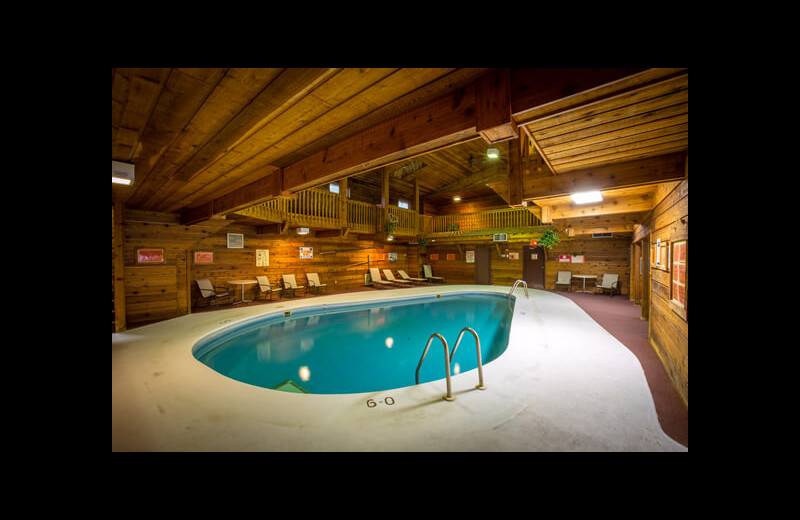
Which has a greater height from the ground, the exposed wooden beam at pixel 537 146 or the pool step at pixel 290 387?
the exposed wooden beam at pixel 537 146

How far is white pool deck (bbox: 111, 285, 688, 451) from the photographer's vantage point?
1.87m

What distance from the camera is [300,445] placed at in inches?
71.4

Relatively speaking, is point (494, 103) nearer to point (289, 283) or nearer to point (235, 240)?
point (235, 240)

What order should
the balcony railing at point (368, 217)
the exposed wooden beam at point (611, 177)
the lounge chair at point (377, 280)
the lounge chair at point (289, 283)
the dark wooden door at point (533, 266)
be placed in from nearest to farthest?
1. the exposed wooden beam at point (611, 177)
2. the balcony railing at point (368, 217)
3. the lounge chair at point (289, 283)
4. the lounge chair at point (377, 280)
5. the dark wooden door at point (533, 266)

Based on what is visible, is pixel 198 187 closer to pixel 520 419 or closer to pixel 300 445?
pixel 300 445

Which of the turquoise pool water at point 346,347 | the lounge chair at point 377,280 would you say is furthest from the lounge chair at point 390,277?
the turquoise pool water at point 346,347

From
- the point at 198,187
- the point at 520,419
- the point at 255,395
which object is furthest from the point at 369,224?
the point at 520,419

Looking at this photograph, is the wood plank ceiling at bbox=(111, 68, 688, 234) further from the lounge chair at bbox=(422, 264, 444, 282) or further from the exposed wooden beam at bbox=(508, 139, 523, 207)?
the lounge chair at bbox=(422, 264, 444, 282)

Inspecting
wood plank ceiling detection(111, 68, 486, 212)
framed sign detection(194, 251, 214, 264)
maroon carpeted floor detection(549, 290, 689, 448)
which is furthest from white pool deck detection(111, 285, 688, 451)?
framed sign detection(194, 251, 214, 264)

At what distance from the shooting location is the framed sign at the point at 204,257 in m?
8.08

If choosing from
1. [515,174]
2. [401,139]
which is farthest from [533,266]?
[401,139]

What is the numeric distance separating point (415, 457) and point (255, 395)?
5.86 feet

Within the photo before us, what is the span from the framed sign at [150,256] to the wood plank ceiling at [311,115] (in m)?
3.30

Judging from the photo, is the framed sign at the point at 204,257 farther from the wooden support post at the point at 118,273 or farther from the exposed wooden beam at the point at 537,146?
the exposed wooden beam at the point at 537,146
